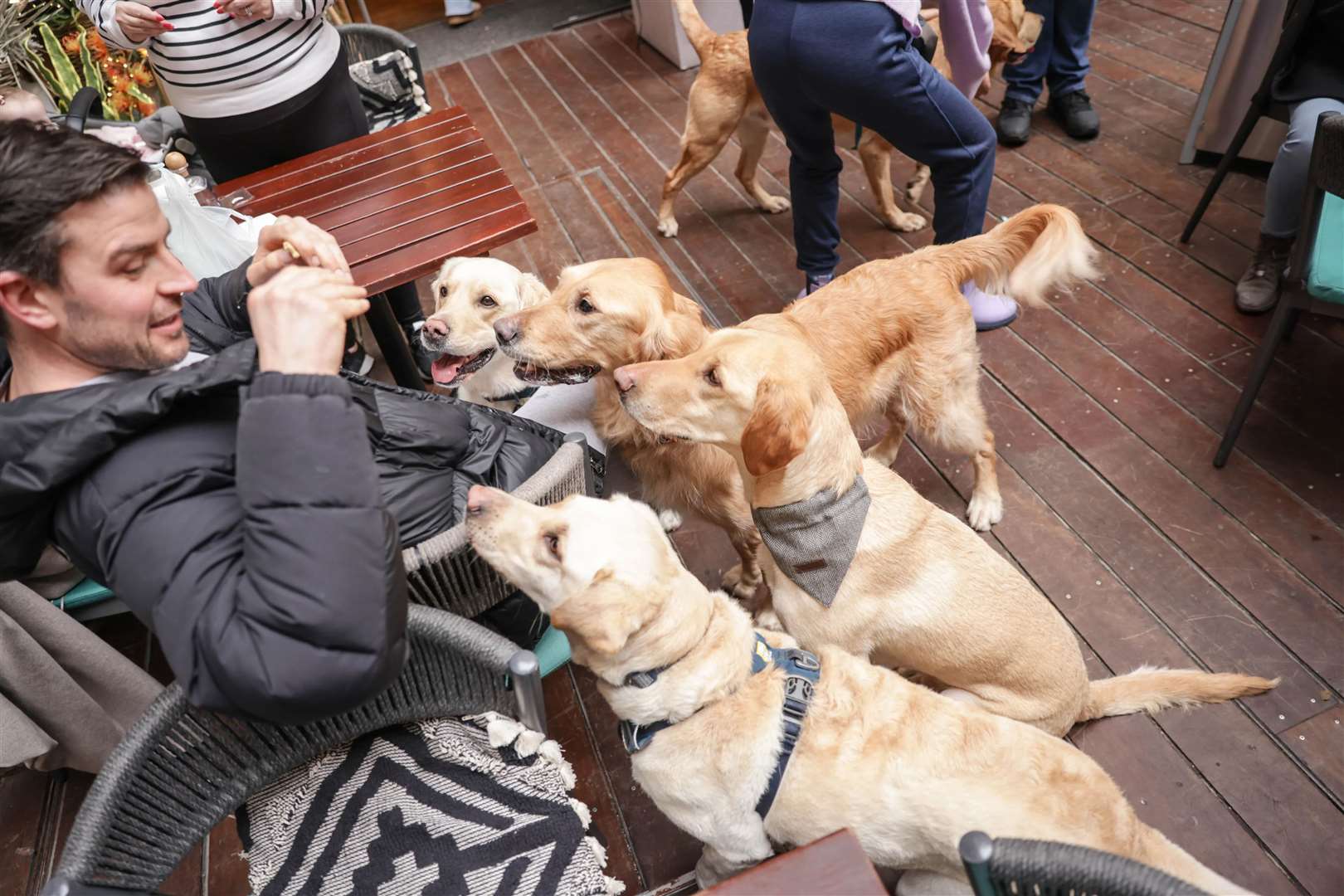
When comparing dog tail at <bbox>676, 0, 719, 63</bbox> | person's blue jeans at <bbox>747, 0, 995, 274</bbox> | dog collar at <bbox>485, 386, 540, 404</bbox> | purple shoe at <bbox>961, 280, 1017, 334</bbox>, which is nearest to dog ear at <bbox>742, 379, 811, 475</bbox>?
dog collar at <bbox>485, 386, 540, 404</bbox>

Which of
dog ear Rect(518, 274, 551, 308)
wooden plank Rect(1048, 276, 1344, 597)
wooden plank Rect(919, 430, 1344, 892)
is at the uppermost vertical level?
dog ear Rect(518, 274, 551, 308)

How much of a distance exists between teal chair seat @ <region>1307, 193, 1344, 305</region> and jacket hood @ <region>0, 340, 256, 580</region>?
2653mm

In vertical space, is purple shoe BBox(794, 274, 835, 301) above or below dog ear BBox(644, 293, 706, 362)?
below

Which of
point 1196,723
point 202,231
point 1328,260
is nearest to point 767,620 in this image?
point 1196,723

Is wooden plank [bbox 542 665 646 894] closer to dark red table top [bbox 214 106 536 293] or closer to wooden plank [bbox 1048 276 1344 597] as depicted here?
dark red table top [bbox 214 106 536 293]

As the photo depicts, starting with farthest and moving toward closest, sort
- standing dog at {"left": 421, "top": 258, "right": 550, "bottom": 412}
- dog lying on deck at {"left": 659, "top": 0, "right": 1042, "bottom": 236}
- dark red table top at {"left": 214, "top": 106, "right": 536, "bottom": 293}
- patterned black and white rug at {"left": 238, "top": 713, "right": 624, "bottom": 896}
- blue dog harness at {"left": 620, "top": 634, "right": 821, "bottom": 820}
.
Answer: dog lying on deck at {"left": 659, "top": 0, "right": 1042, "bottom": 236}, standing dog at {"left": 421, "top": 258, "right": 550, "bottom": 412}, dark red table top at {"left": 214, "top": 106, "right": 536, "bottom": 293}, blue dog harness at {"left": 620, "top": 634, "right": 821, "bottom": 820}, patterned black and white rug at {"left": 238, "top": 713, "right": 624, "bottom": 896}

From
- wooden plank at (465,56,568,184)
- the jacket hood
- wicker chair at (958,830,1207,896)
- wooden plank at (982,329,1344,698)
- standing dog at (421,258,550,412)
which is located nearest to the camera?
wicker chair at (958,830,1207,896)

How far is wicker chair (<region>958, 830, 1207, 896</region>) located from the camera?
924 millimetres

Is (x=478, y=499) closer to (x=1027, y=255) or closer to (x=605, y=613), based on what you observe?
(x=605, y=613)

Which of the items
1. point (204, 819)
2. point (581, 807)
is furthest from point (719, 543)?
point (204, 819)

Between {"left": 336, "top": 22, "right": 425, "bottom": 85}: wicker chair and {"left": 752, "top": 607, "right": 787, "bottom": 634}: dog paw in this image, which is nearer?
{"left": 752, "top": 607, "right": 787, "bottom": 634}: dog paw

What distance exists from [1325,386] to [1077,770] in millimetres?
2175

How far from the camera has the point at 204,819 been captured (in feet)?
4.51

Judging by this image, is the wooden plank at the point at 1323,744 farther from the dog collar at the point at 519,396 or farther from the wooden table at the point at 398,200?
the wooden table at the point at 398,200
